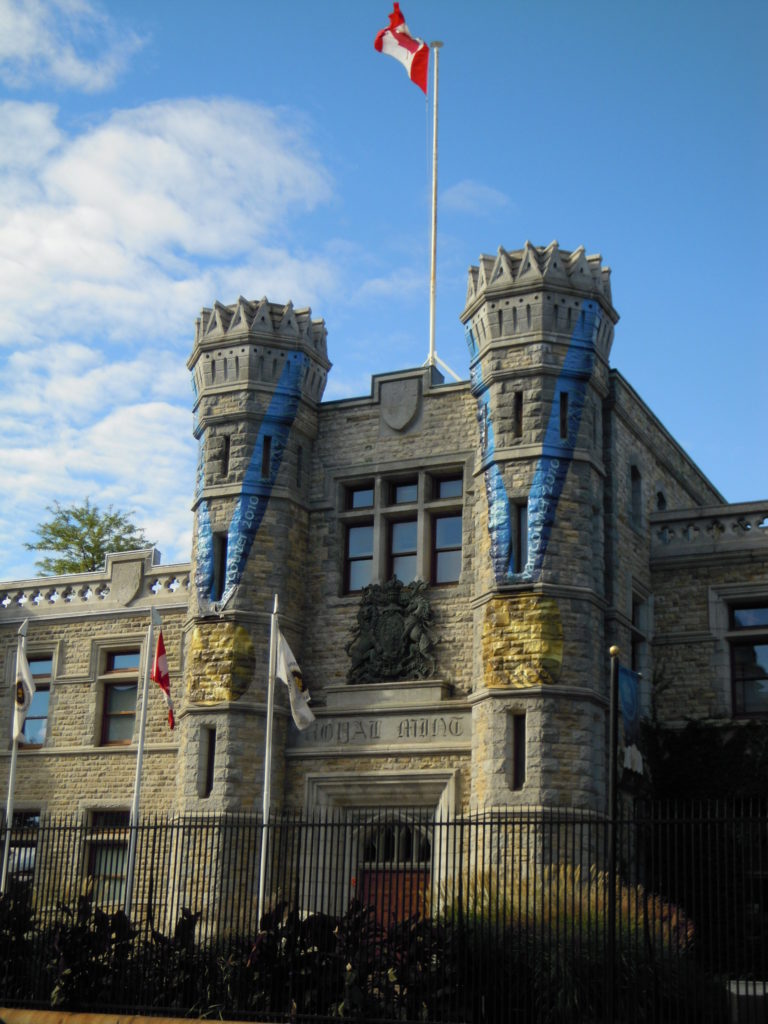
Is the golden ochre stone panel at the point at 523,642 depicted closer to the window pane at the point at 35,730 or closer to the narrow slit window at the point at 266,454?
the narrow slit window at the point at 266,454

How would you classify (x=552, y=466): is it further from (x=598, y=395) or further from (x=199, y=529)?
(x=199, y=529)

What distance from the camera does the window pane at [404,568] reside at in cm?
2405

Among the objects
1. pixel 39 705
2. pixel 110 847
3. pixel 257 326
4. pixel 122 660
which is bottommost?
pixel 110 847

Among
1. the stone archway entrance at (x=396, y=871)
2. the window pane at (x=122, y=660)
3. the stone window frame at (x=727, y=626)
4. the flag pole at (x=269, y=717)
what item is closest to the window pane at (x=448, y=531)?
the flag pole at (x=269, y=717)

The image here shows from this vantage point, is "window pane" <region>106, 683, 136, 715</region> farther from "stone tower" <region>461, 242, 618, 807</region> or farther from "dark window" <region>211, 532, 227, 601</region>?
"stone tower" <region>461, 242, 618, 807</region>

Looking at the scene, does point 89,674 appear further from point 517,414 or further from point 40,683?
point 517,414

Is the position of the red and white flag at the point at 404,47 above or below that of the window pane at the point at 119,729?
above

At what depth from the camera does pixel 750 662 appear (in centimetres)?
2362

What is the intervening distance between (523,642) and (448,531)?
348 centimetres

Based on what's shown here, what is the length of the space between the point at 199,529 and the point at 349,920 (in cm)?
1162

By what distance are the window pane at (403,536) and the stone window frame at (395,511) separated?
8 cm

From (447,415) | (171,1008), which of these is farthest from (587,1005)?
(447,415)

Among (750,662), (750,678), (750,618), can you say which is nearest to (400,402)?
(750,618)

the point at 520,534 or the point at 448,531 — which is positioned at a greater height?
the point at 448,531
